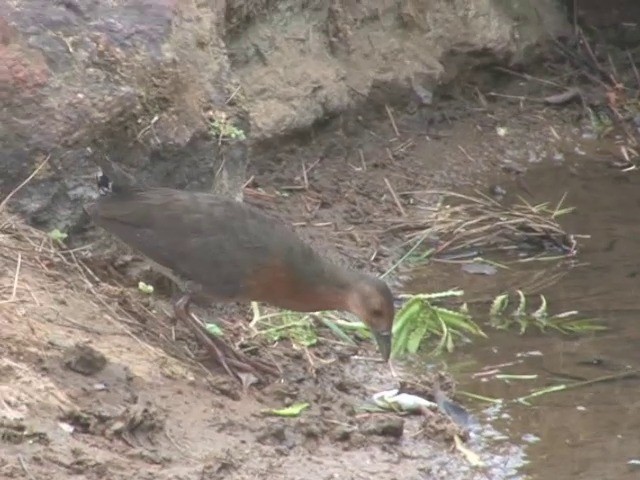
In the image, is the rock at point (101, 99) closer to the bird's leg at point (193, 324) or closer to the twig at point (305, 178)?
the bird's leg at point (193, 324)

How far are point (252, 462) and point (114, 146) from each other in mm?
1799

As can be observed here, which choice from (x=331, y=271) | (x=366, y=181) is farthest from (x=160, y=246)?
(x=366, y=181)

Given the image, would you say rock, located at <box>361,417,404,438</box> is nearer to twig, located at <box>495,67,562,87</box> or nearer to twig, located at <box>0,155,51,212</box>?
twig, located at <box>0,155,51,212</box>

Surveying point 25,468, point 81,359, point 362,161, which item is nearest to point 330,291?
point 81,359

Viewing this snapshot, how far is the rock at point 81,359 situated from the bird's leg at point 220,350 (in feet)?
2.81

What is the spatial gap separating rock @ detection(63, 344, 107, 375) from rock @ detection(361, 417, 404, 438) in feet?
3.70

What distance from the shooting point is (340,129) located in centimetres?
916

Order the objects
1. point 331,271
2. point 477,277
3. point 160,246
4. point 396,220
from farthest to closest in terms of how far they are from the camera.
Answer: point 396,220 → point 477,277 → point 331,271 → point 160,246

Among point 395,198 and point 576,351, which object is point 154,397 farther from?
point 395,198

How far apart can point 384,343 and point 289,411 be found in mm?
937

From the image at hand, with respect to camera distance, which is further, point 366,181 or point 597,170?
point 597,170

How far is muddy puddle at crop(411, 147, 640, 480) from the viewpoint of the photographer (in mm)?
5477

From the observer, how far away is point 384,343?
6.23 metres

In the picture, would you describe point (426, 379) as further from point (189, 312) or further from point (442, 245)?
point (442, 245)
